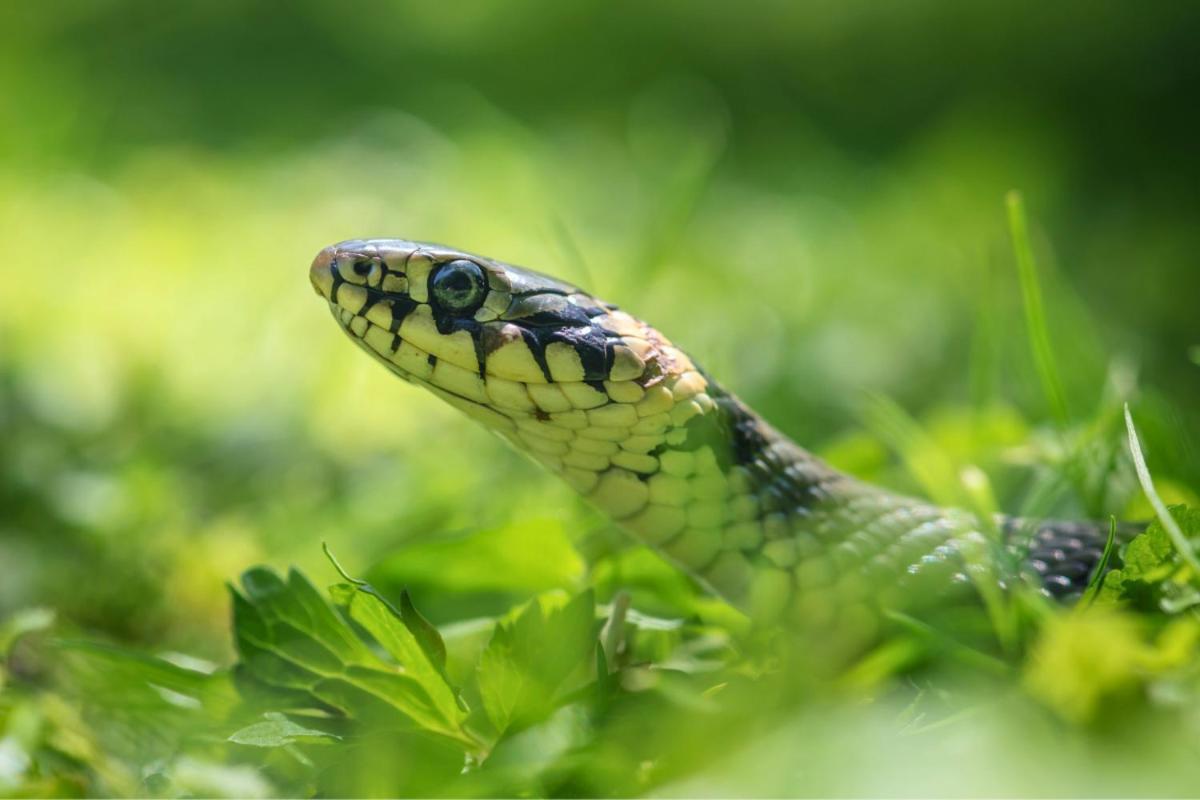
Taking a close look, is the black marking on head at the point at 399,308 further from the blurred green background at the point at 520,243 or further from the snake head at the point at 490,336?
the blurred green background at the point at 520,243

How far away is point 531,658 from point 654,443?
513 mm

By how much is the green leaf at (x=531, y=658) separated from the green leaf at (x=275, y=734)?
177 millimetres

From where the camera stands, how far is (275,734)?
45.4 inches

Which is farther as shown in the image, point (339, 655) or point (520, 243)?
point (520, 243)

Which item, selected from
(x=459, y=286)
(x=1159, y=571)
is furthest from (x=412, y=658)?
(x=1159, y=571)

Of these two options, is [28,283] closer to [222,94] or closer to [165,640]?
[165,640]

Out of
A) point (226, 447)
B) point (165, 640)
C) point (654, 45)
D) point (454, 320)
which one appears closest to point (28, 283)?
point (226, 447)

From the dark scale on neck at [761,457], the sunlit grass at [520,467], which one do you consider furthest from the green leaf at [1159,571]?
the dark scale on neck at [761,457]

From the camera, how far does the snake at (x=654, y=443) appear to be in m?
1.54

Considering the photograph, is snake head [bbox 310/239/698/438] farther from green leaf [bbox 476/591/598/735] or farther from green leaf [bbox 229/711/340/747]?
green leaf [bbox 229/711/340/747]

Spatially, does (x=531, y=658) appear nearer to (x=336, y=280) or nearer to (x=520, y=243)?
(x=336, y=280)

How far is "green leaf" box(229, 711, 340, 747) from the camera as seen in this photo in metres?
1.13

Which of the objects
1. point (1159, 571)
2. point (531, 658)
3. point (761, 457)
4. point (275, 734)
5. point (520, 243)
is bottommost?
point (275, 734)

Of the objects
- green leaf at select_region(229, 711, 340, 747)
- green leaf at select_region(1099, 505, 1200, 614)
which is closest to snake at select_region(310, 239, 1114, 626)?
green leaf at select_region(1099, 505, 1200, 614)
